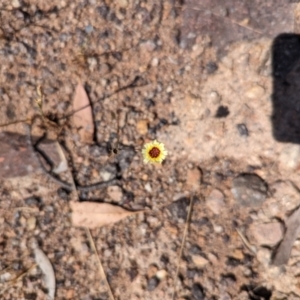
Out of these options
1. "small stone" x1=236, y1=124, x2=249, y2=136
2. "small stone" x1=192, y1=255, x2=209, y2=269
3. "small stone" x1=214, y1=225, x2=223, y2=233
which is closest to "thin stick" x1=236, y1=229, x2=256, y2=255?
"small stone" x1=214, y1=225, x2=223, y2=233

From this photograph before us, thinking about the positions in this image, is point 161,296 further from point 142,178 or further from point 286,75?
point 286,75

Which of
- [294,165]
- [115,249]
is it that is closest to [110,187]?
[115,249]

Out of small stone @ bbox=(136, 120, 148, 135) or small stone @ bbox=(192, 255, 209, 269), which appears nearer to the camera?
small stone @ bbox=(192, 255, 209, 269)

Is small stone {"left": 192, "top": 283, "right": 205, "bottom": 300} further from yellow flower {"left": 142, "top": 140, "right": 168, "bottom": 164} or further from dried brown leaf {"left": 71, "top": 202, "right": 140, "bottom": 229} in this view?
yellow flower {"left": 142, "top": 140, "right": 168, "bottom": 164}

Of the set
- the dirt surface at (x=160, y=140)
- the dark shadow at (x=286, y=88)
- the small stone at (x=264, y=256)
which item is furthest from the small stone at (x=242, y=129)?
the small stone at (x=264, y=256)

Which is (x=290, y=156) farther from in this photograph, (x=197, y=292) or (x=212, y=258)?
(x=197, y=292)

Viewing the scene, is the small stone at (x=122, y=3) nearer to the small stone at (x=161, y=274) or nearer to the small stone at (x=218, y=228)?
the small stone at (x=218, y=228)
